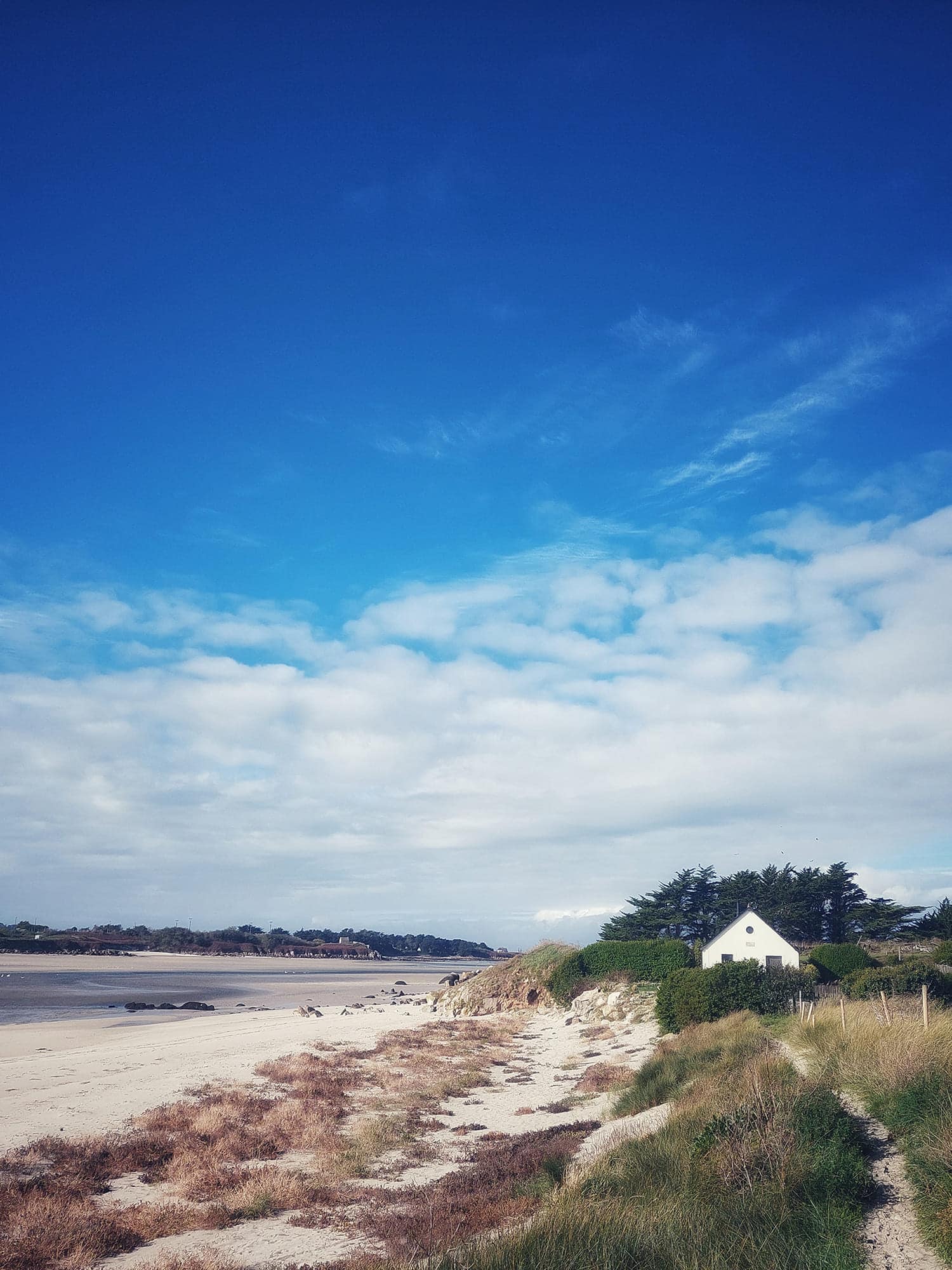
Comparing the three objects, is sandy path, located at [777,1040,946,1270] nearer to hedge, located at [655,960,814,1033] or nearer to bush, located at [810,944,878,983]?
hedge, located at [655,960,814,1033]

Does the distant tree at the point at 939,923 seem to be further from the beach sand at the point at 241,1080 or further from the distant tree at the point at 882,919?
the beach sand at the point at 241,1080

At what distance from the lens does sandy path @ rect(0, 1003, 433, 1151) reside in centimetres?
1894

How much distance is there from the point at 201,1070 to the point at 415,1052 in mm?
8770

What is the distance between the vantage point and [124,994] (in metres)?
61.7

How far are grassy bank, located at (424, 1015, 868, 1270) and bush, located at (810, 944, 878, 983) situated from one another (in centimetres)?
3607

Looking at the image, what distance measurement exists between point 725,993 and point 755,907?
47317mm

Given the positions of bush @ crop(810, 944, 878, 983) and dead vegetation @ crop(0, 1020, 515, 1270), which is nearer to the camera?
dead vegetation @ crop(0, 1020, 515, 1270)

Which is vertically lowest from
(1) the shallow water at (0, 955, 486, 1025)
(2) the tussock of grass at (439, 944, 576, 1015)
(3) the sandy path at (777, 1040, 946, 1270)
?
(1) the shallow water at (0, 955, 486, 1025)

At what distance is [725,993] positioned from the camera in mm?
30359

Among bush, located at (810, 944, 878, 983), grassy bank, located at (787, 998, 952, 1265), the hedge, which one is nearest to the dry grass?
the hedge

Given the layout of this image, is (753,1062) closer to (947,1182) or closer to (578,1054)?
(947,1182)

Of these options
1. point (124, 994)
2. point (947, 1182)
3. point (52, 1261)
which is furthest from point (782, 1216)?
point (124, 994)

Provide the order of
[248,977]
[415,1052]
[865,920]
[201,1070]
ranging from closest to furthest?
[201,1070], [415,1052], [865,920], [248,977]

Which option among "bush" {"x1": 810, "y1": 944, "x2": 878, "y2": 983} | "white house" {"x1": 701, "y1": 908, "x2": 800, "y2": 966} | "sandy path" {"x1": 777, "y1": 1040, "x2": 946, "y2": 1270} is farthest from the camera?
"white house" {"x1": 701, "y1": 908, "x2": 800, "y2": 966}
